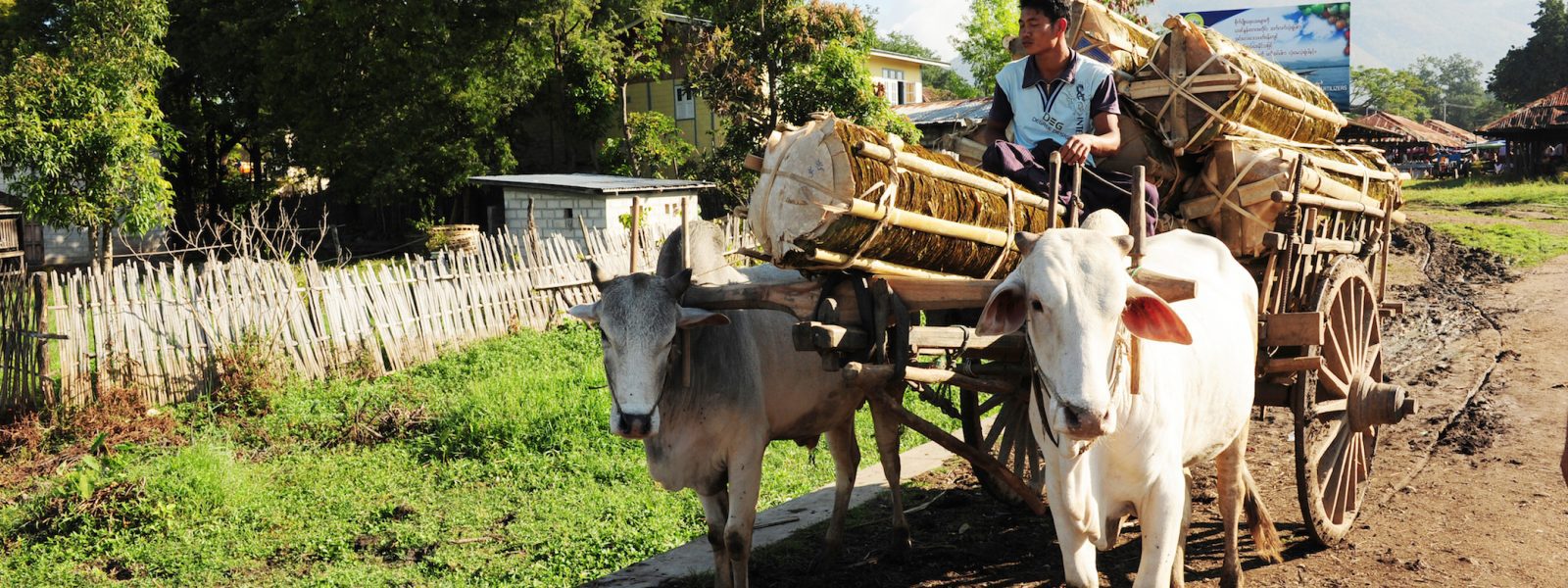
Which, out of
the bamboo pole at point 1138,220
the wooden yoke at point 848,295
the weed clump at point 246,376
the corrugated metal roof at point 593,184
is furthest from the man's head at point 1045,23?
the corrugated metal roof at point 593,184

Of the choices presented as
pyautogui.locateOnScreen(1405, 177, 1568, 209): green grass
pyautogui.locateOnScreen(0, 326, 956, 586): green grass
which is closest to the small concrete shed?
pyautogui.locateOnScreen(0, 326, 956, 586): green grass

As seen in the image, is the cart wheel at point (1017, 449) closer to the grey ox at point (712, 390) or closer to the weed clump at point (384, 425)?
the grey ox at point (712, 390)

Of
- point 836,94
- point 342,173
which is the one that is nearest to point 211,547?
point 836,94

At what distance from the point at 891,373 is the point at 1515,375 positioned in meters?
8.59

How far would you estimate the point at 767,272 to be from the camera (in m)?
6.21

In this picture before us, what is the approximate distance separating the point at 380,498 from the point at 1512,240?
19.6 meters

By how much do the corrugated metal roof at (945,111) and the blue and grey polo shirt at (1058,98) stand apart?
2181cm

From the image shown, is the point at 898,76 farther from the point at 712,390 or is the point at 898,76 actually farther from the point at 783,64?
the point at 712,390

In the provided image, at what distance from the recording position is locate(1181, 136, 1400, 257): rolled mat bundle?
548 cm

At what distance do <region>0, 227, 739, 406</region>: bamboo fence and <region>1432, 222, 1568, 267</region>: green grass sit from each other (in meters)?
15.7

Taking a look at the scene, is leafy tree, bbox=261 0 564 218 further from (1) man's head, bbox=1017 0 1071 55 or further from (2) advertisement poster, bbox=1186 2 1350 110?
(2) advertisement poster, bbox=1186 2 1350 110

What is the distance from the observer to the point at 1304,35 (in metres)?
35.9

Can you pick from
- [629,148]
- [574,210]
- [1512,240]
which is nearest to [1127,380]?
[574,210]

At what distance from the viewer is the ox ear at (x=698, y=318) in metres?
4.75
